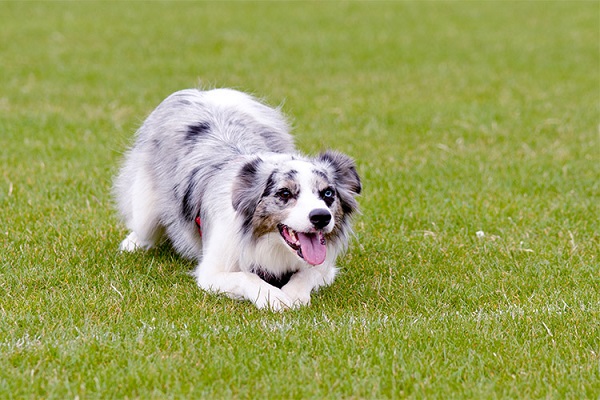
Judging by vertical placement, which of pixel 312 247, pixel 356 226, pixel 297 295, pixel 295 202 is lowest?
pixel 356 226

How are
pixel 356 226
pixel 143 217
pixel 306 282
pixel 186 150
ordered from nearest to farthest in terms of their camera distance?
1. pixel 306 282
2. pixel 186 150
3. pixel 143 217
4. pixel 356 226

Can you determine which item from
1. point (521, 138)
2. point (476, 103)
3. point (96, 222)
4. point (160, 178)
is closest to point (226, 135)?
point (160, 178)

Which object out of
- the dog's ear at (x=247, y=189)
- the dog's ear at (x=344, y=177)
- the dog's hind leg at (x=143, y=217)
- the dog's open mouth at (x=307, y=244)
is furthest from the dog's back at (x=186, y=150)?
the dog's open mouth at (x=307, y=244)

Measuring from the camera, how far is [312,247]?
17.6ft

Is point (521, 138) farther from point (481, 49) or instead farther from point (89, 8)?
point (89, 8)

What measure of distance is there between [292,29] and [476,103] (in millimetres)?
6205

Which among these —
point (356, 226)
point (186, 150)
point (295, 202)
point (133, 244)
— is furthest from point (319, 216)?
point (356, 226)

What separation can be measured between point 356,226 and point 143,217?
1.61m

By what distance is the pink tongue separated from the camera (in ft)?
17.4

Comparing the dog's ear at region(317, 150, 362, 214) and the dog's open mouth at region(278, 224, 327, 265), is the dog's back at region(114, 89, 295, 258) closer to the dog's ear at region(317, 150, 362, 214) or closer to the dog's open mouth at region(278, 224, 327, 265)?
the dog's ear at region(317, 150, 362, 214)

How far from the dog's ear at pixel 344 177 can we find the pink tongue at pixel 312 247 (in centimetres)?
33

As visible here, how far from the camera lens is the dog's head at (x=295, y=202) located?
526 cm

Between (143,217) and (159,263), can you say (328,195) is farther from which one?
(143,217)

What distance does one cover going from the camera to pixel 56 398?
4172 millimetres
